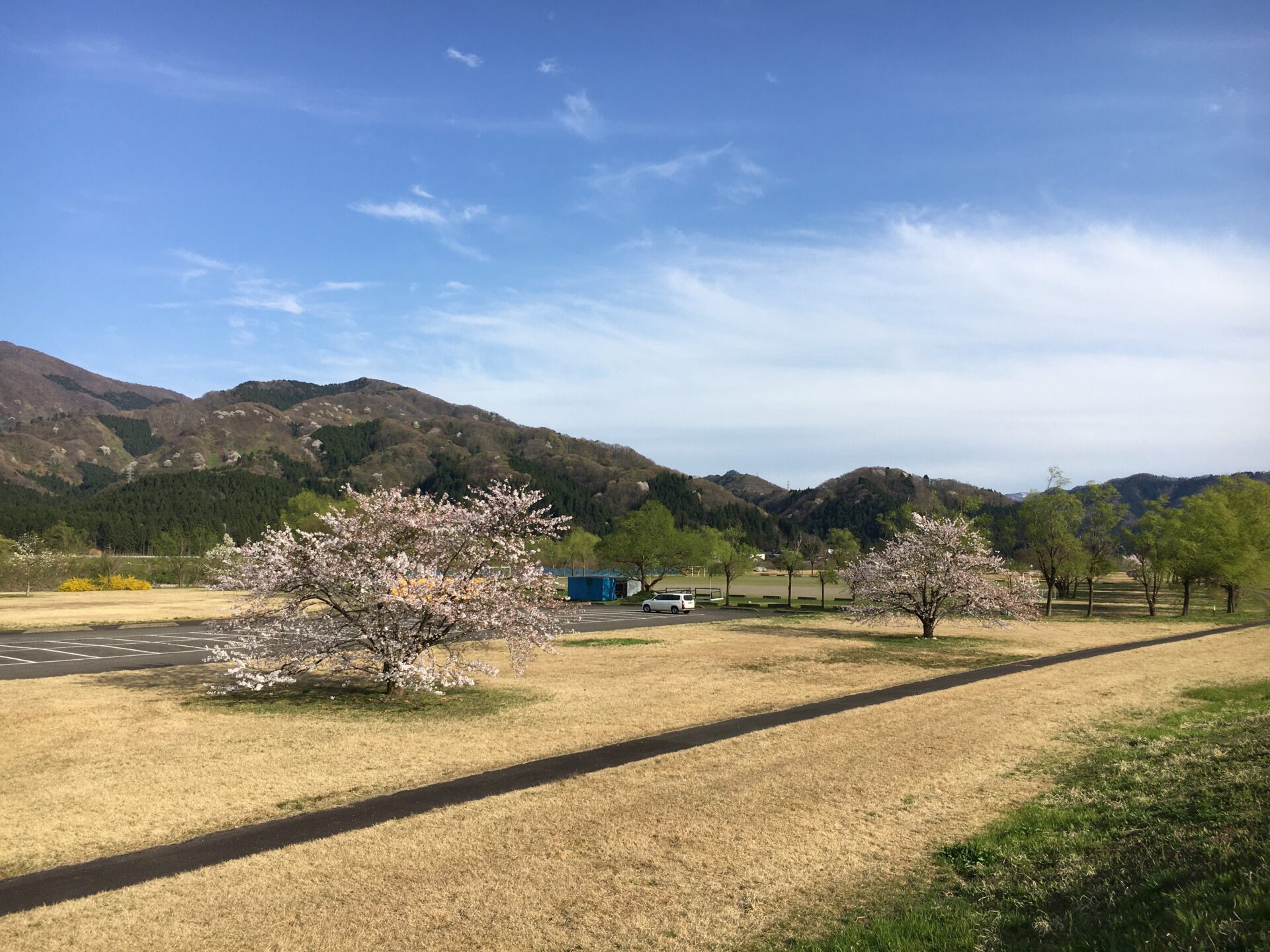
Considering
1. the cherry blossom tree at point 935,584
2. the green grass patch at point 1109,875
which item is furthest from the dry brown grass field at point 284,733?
the green grass patch at point 1109,875

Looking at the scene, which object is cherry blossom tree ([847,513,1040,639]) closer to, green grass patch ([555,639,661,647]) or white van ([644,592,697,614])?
green grass patch ([555,639,661,647])

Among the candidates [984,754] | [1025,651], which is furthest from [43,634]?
[1025,651]

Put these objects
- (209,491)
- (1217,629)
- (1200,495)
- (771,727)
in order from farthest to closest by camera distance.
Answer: (209,491), (1200,495), (1217,629), (771,727)

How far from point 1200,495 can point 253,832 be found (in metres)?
68.9

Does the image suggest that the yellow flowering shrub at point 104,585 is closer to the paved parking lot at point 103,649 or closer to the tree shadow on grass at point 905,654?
the paved parking lot at point 103,649

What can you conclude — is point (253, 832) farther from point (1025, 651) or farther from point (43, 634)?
point (43, 634)

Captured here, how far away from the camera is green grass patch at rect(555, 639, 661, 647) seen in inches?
1273

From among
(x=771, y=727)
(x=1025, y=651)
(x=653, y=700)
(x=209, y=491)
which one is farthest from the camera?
(x=209, y=491)

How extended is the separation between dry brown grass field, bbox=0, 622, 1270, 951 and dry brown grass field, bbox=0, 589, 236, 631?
78.8 feet

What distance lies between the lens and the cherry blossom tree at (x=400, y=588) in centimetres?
1758

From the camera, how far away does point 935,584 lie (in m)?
35.1

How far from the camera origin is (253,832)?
9297 millimetres

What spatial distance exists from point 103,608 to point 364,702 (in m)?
42.0

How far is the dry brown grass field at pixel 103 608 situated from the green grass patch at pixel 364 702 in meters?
26.0
